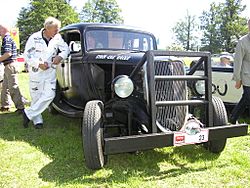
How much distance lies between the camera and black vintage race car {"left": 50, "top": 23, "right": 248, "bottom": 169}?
132 inches

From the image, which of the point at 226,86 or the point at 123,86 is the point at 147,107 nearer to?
the point at 123,86

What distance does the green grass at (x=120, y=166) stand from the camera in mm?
3244

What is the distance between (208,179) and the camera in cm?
331

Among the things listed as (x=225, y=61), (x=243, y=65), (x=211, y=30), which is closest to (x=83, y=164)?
(x=243, y=65)

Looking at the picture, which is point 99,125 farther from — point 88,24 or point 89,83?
point 88,24

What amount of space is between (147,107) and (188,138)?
582mm

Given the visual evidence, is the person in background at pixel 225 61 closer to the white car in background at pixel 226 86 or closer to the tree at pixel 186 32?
the white car in background at pixel 226 86

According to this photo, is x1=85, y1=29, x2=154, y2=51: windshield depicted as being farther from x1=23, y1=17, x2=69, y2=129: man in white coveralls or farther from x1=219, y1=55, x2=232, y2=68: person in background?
x1=219, y1=55, x2=232, y2=68: person in background

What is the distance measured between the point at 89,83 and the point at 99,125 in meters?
1.44

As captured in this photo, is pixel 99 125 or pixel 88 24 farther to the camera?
pixel 88 24

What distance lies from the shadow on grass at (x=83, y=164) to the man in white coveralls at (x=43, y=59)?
1.83 feet

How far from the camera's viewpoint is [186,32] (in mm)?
54375

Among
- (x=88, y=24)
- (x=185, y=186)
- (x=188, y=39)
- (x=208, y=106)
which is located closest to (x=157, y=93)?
(x=208, y=106)

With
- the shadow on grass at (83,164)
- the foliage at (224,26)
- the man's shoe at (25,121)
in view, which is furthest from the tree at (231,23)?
the shadow on grass at (83,164)
